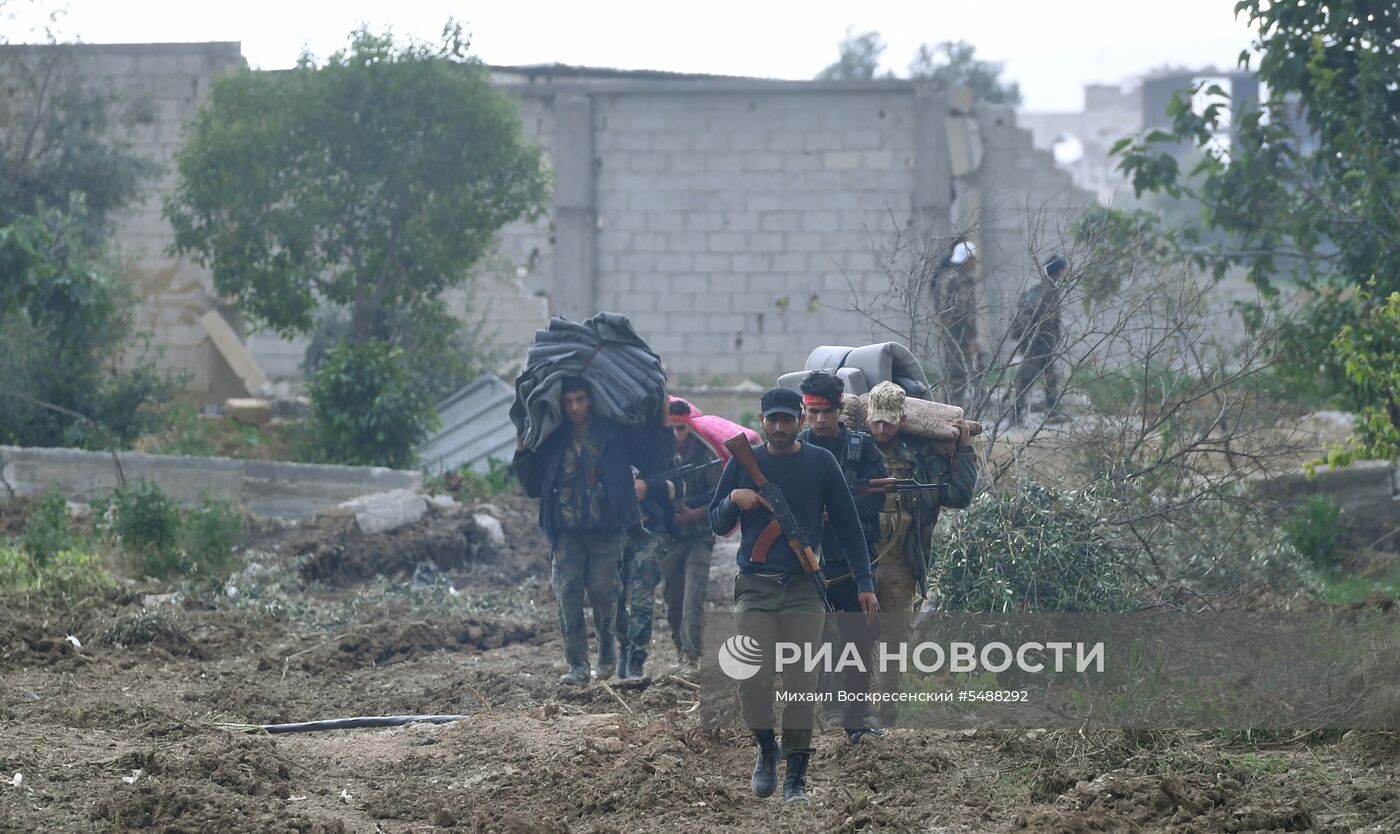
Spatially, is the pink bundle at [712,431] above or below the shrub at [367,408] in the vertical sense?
above

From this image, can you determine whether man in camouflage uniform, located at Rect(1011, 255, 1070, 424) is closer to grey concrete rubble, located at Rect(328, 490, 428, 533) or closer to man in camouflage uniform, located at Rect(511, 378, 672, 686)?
man in camouflage uniform, located at Rect(511, 378, 672, 686)

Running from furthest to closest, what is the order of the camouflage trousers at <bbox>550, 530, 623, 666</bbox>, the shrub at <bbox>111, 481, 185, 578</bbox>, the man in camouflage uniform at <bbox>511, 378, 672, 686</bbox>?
the shrub at <bbox>111, 481, 185, 578</bbox>
the camouflage trousers at <bbox>550, 530, 623, 666</bbox>
the man in camouflage uniform at <bbox>511, 378, 672, 686</bbox>

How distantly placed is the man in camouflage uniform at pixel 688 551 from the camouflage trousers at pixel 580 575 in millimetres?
473

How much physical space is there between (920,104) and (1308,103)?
9795mm

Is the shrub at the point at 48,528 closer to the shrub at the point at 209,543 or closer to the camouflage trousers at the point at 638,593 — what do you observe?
the shrub at the point at 209,543

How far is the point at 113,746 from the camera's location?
693cm

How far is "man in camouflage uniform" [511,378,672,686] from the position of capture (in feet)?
27.8

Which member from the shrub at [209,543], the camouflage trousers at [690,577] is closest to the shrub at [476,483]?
the shrub at [209,543]

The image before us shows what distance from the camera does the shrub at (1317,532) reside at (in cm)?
1154

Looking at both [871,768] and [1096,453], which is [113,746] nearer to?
[871,768]

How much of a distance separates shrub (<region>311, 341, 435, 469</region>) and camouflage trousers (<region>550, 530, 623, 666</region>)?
22.3 ft

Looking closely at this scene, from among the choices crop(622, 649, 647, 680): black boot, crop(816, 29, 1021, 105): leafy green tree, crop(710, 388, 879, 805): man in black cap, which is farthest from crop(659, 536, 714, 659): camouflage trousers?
crop(816, 29, 1021, 105): leafy green tree

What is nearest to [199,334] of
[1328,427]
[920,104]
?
[920,104]

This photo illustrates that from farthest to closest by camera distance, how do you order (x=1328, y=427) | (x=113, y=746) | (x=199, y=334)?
(x=199, y=334) → (x=1328, y=427) → (x=113, y=746)
